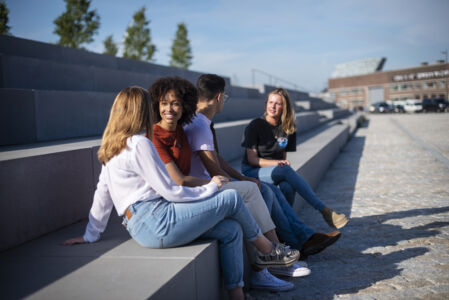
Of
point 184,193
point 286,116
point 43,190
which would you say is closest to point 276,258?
point 184,193

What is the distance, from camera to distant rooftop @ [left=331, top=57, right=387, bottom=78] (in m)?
87.8

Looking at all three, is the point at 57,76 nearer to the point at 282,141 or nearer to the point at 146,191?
the point at 282,141

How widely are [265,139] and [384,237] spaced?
165cm

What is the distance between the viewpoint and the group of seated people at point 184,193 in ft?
7.59

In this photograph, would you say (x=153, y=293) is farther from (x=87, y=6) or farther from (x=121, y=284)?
(x=87, y=6)

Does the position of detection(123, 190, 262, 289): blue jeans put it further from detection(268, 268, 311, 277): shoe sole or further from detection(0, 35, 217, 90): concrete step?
detection(0, 35, 217, 90): concrete step

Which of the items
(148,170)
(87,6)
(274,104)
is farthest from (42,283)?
(87,6)

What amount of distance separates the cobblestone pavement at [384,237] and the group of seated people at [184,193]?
0.89ft

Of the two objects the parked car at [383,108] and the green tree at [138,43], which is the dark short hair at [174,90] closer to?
the green tree at [138,43]

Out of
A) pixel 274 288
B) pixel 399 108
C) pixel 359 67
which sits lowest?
pixel 274 288

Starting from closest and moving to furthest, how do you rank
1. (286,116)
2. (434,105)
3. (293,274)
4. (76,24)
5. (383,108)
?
1. (293,274)
2. (286,116)
3. (76,24)
4. (434,105)
5. (383,108)

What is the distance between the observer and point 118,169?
2318mm

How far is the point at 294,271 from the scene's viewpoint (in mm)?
3178

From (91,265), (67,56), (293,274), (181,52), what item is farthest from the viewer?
(181,52)
